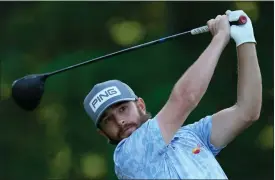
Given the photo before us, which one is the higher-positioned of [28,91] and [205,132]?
[28,91]

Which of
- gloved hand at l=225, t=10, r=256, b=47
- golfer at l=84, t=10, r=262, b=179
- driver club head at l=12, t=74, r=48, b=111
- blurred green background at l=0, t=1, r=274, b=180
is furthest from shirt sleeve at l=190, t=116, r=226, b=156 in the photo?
blurred green background at l=0, t=1, r=274, b=180

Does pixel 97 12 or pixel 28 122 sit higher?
pixel 97 12

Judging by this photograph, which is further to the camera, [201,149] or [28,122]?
[28,122]

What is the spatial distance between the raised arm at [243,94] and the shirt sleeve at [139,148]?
13.0 inches

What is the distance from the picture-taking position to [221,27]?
2.99 meters

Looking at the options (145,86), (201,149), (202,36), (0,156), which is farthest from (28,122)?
(201,149)

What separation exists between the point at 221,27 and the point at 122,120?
0.48 metres

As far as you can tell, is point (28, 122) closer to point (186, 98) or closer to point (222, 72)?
point (222, 72)

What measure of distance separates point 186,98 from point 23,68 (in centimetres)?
350

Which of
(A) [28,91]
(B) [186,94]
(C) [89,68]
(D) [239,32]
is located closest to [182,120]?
(B) [186,94]

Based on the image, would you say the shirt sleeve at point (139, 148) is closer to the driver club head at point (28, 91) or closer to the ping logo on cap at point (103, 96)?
the ping logo on cap at point (103, 96)

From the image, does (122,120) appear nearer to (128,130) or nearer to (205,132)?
(128,130)

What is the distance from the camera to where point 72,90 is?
618 centimetres

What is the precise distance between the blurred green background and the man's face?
292 cm
